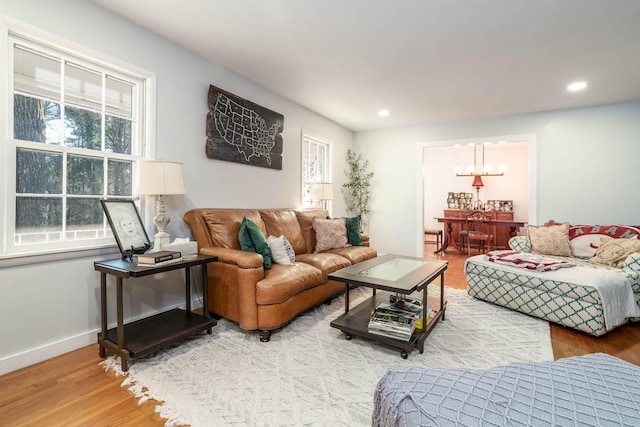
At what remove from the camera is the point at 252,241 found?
2828 millimetres

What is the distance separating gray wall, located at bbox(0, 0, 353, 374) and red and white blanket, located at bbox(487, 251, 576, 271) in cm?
278

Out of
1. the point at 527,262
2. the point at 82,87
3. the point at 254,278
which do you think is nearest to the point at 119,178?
the point at 82,87

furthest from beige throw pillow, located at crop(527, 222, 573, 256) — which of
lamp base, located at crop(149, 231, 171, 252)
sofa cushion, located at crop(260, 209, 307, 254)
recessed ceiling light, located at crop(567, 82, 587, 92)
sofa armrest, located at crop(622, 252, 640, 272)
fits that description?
Answer: lamp base, located at crop(149, 231, 171, 252)

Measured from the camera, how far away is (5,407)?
1.62 meters

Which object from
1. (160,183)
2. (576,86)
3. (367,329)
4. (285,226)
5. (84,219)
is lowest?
(367,329)

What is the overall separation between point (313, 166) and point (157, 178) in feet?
10.1

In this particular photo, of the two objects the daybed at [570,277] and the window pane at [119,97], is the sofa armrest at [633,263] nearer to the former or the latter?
the daybed at [570,277]

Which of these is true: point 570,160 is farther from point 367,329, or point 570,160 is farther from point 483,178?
point 367,329

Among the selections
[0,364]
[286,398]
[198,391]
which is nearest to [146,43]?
[0,364]

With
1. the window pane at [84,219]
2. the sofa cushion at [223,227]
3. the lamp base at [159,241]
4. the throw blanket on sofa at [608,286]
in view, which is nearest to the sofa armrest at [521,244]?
the throw blanket on sofa at [608,286]

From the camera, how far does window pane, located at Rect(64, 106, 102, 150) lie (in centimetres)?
225

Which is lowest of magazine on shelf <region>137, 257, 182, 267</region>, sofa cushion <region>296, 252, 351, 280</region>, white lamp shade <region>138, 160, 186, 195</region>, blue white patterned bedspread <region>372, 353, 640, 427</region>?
sofa cushion <region>296, 252, 351, 280</region>

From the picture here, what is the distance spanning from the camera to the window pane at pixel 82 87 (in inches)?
89.0

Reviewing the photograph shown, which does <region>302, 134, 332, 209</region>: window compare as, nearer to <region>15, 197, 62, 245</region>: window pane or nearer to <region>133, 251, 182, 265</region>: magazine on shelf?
<region>133, 251, 182, 265</region>: magazine on shelf
